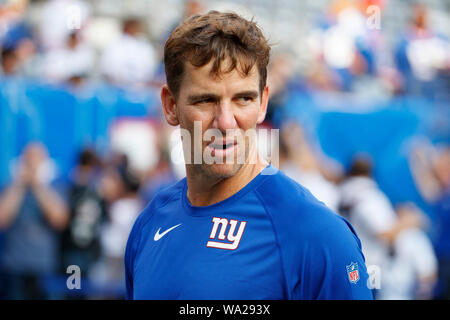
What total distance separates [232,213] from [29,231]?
4.51m

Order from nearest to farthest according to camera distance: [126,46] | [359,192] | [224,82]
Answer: [224,82] → [359,192] → [126,46]

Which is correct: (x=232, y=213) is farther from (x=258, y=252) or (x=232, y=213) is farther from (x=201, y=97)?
(x=201, y=97)

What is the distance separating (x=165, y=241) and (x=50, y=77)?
566 cm

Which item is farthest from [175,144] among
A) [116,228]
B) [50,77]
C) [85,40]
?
[85,40]

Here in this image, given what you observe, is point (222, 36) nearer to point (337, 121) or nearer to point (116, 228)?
point (116, 228)

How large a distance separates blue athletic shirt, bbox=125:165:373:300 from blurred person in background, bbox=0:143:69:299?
406cm

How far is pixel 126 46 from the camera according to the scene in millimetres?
8500

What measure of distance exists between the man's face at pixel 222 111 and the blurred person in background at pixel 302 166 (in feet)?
12.6

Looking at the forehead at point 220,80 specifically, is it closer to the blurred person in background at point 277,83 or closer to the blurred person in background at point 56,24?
the blurred person in background at point 277,83

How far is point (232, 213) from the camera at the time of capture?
244 centimetres

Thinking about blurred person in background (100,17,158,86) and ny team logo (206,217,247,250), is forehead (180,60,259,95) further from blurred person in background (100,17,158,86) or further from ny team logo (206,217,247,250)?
blurred person in background (100,17,158,86)

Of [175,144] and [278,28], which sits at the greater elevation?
[278,28]

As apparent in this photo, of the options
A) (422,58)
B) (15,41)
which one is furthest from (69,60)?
(422,58)

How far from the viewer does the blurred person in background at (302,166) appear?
6.38 meters
